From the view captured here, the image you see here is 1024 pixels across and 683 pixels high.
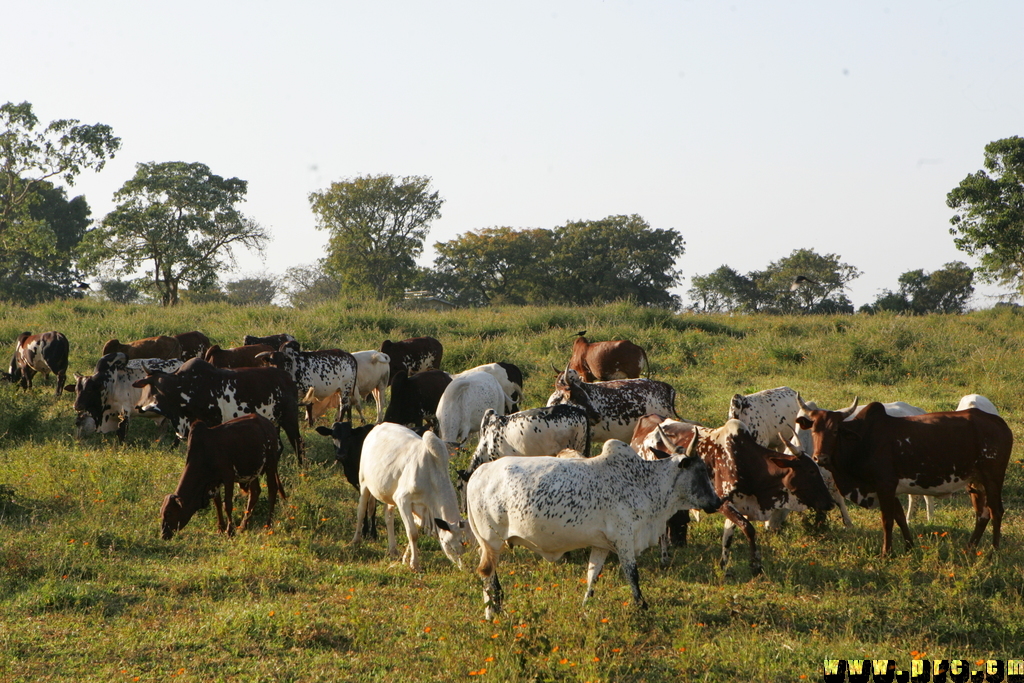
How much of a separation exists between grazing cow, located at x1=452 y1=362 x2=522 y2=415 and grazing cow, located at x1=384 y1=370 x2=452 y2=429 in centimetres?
63

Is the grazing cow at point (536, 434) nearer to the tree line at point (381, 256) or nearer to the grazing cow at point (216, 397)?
the grazing cow at point (216, 397)

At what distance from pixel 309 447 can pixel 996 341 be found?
15.6 m

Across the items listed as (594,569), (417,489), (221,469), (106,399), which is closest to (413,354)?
(106,399)

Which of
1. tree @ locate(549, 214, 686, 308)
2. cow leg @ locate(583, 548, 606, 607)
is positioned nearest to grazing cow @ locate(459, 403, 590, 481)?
cow leg @ locate(583, 548, 606, 607)

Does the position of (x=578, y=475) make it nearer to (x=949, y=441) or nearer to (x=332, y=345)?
(x=949, y=441)

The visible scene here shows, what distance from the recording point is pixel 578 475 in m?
7.05

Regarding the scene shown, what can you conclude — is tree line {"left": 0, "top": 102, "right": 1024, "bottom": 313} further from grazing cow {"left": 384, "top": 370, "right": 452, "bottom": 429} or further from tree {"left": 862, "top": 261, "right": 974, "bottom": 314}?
grazing cow {"left": 384, "top": 370, "right": 452, "bottom": 429}

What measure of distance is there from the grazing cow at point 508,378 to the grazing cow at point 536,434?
3.38m

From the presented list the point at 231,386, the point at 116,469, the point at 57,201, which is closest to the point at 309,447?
the point at 231,386

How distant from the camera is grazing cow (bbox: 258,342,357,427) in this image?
46.9 ft

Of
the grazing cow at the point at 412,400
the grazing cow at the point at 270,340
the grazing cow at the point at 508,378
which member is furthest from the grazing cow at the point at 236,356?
the grazing cow at the point at 508,378

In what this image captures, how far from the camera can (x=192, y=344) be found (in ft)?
57.0

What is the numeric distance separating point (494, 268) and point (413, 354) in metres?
32.0

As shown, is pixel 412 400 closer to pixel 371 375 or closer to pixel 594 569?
pixel 371 375
